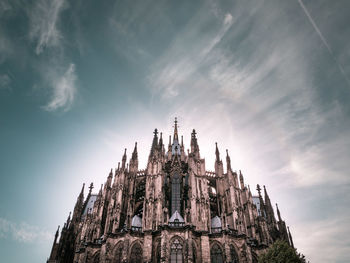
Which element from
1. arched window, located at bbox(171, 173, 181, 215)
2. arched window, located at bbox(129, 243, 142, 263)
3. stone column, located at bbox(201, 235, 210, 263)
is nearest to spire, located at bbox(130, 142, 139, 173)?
arched window, located at bbox(171, 173, 181, 215)

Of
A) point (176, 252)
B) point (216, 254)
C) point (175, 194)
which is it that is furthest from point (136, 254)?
point (175, 194)

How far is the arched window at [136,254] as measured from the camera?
1171 inches

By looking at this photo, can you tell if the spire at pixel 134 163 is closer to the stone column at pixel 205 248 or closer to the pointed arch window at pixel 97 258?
the pointed arch window at pixel 97 258

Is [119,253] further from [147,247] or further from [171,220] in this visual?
[171,220]

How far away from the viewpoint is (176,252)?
2878 cm

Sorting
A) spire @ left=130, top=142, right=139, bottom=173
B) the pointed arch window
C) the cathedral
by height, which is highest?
spire @ left=130, top=142, right=139, bottom=173

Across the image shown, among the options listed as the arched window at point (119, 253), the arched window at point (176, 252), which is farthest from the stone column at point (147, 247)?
the arched window at point (119, 253)

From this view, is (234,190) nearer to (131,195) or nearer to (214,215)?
(214,215)

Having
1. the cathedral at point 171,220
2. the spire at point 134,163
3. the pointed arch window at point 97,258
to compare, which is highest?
the spire at point 134,163

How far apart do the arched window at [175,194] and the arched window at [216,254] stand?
279 inches

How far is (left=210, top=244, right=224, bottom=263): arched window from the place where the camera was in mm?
30038

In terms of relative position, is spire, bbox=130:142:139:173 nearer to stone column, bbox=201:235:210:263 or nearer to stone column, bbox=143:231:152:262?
stone column, bbox=143:231:152:262

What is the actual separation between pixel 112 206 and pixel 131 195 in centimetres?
391

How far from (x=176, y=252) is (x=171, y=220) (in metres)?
4.76
